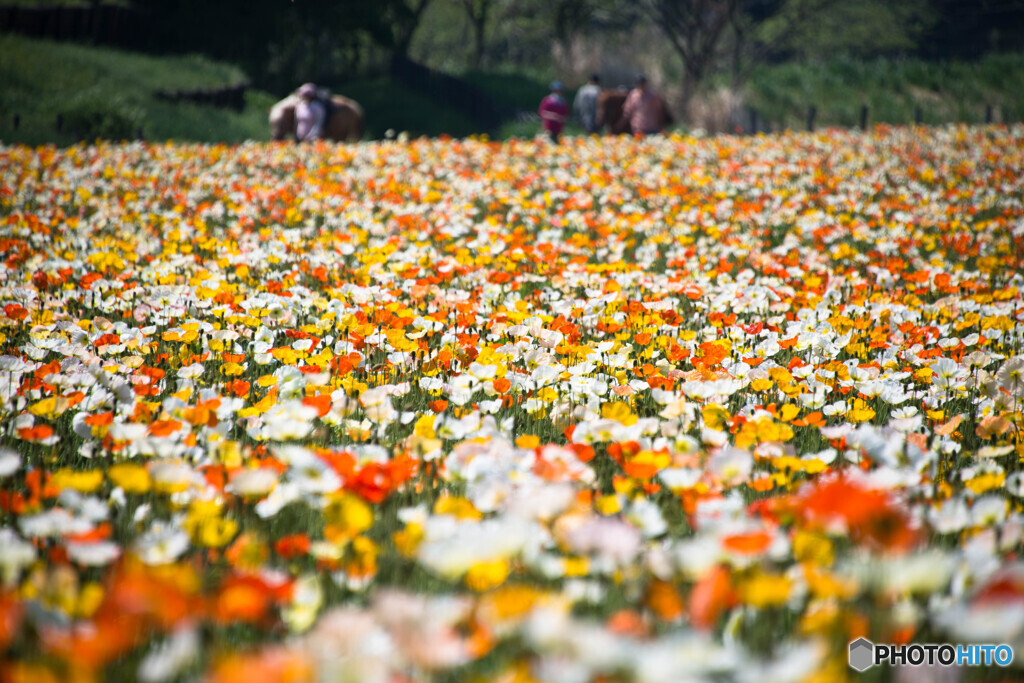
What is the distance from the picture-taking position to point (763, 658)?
113 cm

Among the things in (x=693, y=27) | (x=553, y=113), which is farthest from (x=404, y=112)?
(x=553, y=113)

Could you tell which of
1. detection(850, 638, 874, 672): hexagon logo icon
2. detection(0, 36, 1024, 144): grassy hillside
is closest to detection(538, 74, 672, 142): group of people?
detection(0, 36, 1024, 144): grassy hillside

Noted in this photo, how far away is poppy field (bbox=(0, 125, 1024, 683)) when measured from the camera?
1.00m

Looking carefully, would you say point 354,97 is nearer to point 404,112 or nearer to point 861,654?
point 404,112

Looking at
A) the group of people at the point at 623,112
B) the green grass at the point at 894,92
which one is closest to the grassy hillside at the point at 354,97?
the green grass at the point at 894,92

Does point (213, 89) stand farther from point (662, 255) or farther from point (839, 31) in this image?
point (839, 31)

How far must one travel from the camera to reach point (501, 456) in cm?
162

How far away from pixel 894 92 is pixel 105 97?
19.0m

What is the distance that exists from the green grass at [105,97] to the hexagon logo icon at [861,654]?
12.6 m

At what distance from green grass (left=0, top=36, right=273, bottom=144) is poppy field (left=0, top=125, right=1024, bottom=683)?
788cm

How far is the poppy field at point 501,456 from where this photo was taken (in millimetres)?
1000

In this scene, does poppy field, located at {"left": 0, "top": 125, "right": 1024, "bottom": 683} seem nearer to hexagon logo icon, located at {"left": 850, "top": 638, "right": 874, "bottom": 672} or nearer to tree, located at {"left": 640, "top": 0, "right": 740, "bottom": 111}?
hexagon logo icon, located at {"left": 850, "top": 638, "right": 874, "bottom": 672}

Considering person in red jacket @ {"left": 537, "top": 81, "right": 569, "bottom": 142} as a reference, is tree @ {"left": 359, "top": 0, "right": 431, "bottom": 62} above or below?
above

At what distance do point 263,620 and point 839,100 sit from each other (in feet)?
68.9
